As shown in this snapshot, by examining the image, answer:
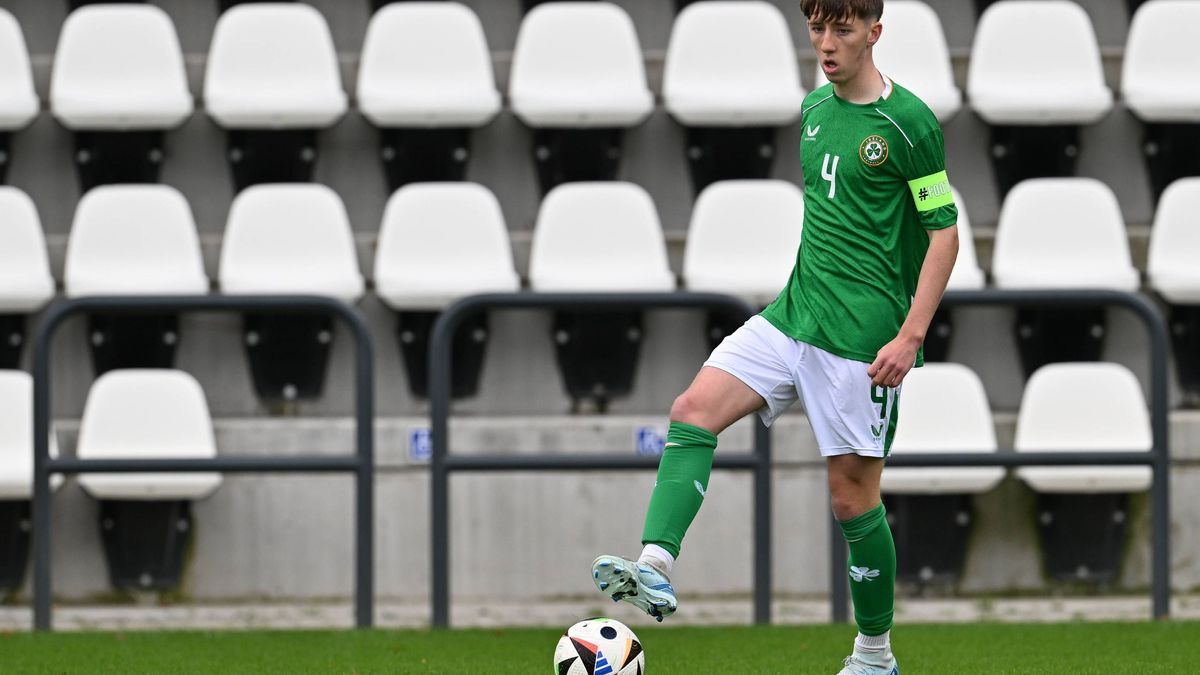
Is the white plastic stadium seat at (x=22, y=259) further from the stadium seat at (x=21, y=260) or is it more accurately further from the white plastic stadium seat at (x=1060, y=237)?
the white plastic stadium seat at (x=1060, y=237)

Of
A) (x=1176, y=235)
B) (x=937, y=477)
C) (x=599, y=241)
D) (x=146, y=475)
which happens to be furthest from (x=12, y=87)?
(x=1176, y=235)

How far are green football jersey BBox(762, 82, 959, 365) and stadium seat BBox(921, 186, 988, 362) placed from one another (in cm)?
243

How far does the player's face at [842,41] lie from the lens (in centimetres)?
324

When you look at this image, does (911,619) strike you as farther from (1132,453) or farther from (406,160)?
(406,160)

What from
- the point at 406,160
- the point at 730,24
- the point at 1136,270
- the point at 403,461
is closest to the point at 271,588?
the point at 403,461

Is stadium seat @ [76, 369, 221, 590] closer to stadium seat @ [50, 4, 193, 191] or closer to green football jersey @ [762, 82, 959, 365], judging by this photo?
stadium seat @ [50, 4, 193, 191]

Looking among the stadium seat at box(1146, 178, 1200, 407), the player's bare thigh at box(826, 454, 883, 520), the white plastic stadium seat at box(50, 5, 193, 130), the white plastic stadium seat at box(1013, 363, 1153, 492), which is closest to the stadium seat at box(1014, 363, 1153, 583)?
the white plastic stadium seat at box(1013, 363, 1153, 492)

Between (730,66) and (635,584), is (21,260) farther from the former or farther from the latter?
(635,584)

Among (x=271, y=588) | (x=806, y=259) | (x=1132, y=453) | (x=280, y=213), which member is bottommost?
(x=271, y=588)

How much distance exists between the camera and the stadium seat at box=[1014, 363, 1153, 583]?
569 cm

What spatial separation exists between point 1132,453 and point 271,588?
289 cm

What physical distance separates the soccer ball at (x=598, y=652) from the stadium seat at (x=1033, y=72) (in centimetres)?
376

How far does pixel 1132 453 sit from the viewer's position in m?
4.99

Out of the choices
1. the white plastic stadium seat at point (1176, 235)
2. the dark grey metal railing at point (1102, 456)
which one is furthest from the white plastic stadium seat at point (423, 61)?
the white plastic stadium seat at point (1176, 235)
